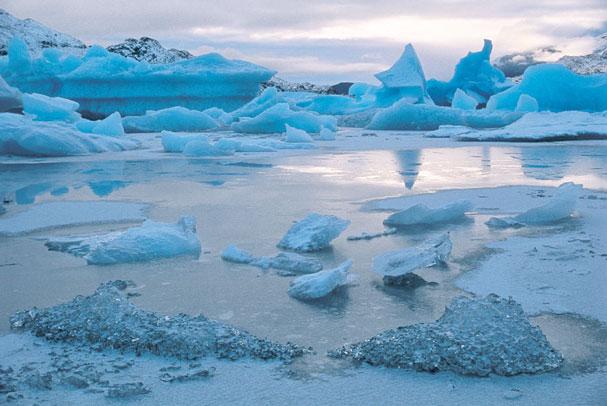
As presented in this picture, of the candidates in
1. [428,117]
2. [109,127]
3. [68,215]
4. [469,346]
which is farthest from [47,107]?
[469,346]

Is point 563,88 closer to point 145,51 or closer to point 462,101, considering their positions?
point 462,101

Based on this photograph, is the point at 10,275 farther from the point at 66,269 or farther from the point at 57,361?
the point at 57,361

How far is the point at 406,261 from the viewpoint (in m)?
2.21

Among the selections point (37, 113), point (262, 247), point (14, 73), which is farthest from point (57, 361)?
point (14, 73)

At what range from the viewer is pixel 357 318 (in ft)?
5.93

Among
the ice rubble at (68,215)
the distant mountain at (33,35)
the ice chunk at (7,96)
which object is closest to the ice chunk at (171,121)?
the ice chunk at (7,96)

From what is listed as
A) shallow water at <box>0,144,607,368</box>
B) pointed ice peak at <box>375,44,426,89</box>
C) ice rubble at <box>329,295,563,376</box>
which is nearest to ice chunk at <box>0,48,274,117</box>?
pointed ice peak at <box>375,44,426,89</box>

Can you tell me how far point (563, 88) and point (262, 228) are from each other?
39.1 ft

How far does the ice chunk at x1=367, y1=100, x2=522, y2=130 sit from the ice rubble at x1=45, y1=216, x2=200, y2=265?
11.5 m

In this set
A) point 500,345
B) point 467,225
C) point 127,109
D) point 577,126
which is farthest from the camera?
point 127,109

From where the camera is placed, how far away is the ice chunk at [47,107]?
11352 mm

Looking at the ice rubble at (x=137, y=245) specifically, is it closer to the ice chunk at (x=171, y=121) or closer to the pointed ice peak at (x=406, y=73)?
the ice chunk at (x=171, y=121)

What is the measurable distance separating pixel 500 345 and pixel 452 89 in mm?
20543

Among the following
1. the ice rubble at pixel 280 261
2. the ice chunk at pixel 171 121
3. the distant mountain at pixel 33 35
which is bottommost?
the ice chunk at pixel 171 121
